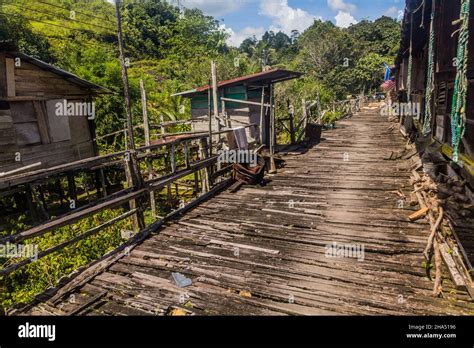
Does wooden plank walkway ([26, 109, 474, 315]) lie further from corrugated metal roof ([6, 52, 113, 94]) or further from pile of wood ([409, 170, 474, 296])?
corrugated metal roof ([6, 52, 113, 94])

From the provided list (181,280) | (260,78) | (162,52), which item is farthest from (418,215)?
(162,52)

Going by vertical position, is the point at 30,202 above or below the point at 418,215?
below

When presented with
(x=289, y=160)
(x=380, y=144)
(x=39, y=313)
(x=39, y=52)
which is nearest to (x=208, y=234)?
(x=39, y=313)

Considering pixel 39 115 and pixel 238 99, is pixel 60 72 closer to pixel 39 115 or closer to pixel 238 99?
pixel 39 115

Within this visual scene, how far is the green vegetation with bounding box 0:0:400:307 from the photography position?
68.6 feet

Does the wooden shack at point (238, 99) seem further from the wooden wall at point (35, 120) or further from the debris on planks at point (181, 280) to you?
the debris on planks at point (181, 280)

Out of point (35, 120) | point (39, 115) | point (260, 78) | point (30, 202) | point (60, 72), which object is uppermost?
point (60, 72)

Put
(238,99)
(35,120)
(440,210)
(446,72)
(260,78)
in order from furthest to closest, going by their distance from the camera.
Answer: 1. (238,99)
2. (260,78)
3. (35,120)
4. (446,72)
5. (440,210)

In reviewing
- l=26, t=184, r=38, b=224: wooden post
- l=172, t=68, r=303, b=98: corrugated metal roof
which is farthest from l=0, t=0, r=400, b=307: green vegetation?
l=26, t=184, r=38, b=224: wooden post

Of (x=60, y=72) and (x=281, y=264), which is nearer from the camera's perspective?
(x=281, y=264)

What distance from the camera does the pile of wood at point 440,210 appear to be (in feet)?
16.4

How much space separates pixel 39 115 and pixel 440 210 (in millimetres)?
12947

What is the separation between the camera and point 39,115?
478 inches
